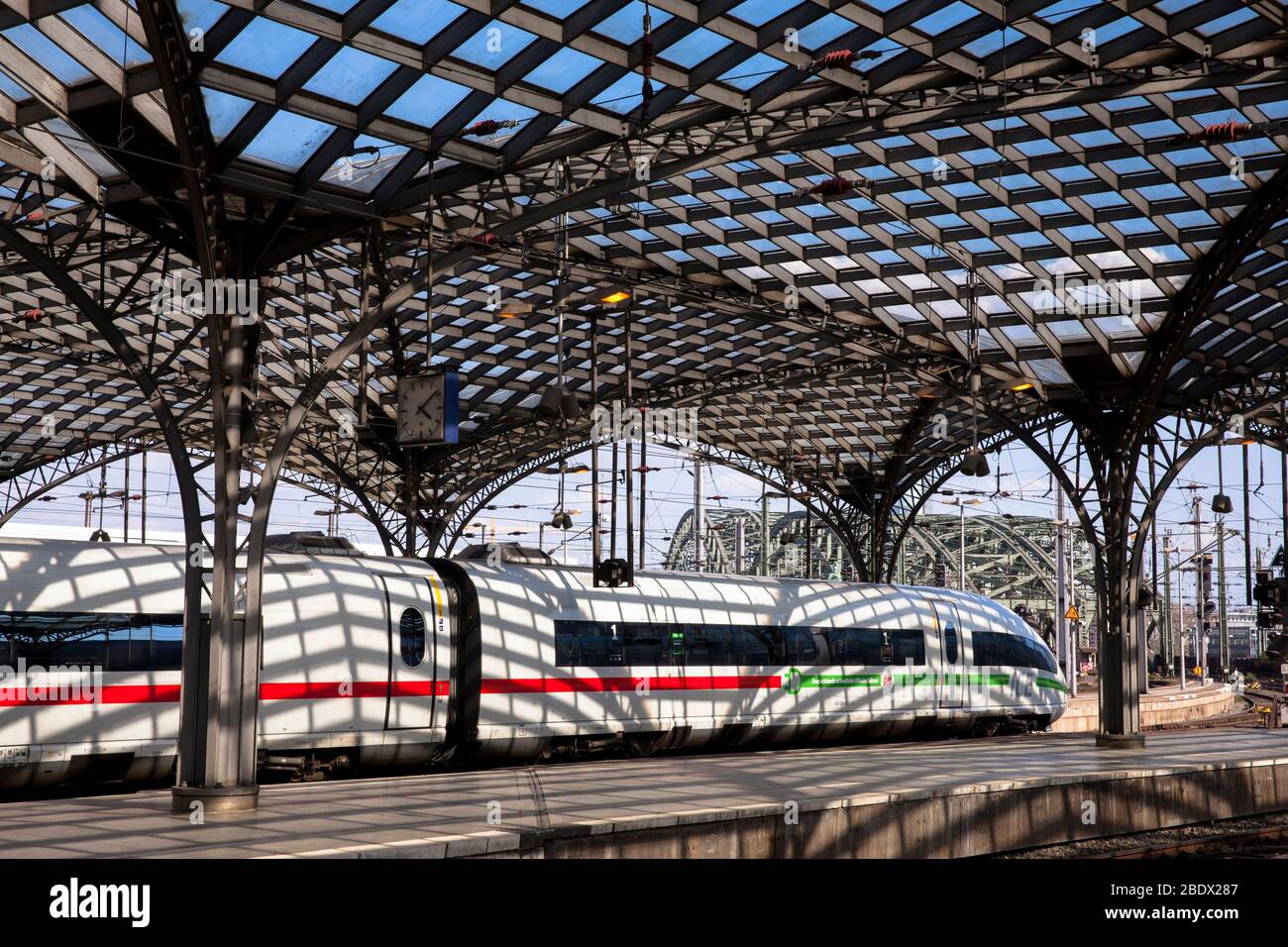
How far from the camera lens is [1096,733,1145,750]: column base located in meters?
Answer: 29.2

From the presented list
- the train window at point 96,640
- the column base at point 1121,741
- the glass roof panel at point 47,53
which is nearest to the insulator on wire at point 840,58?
→ the glass roof panel at point 47,53

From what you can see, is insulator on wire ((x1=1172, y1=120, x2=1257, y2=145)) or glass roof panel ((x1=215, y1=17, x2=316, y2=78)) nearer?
glass roof panel ((x1=215, y1=17, x2=316, y2=78))

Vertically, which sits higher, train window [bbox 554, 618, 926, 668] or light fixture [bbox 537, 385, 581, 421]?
light fixture [bbox 537, 385, 581, 421]

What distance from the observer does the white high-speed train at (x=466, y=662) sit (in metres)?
18.8

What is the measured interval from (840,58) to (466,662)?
11.6 metres

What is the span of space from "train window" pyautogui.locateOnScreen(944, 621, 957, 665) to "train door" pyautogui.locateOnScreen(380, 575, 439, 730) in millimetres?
15461

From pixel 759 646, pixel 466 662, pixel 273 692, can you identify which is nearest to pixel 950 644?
pixel 759 646

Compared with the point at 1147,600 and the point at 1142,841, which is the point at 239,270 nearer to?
the point at 1142,841

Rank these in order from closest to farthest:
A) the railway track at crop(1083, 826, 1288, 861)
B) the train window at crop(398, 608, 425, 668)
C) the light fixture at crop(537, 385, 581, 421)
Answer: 1. the railway track at crop(1083, 826, 1288, 861)
2. the light fixture at crop(537, 385, 581, 421)
3. the train window at crop(398, 608, 425, 668)
